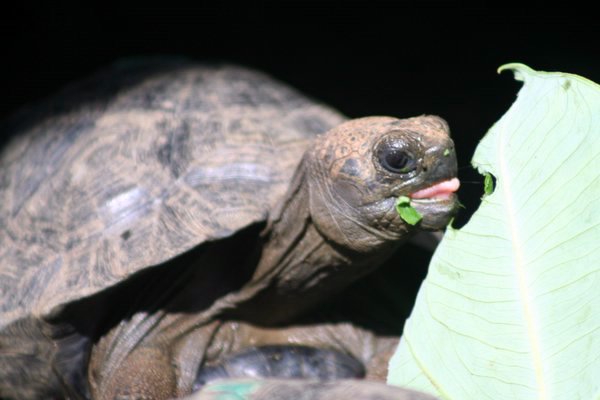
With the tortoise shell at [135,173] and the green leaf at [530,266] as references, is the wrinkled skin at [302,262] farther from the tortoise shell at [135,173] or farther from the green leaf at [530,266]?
the green leaf at [530,266]

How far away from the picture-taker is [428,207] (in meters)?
2.58

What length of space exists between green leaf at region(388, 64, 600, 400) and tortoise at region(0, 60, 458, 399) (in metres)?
0.30

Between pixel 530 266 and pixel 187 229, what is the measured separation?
1087 millimetres

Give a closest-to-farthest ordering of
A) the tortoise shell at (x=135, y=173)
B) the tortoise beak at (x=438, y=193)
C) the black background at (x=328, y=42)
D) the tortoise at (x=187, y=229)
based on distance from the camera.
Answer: the tortoise beak at (x=438, y=193) < the tortoise at (x=187, y=229) < the tortoise shell at (x=135, y=173) < the black background at (x=328, y=42)

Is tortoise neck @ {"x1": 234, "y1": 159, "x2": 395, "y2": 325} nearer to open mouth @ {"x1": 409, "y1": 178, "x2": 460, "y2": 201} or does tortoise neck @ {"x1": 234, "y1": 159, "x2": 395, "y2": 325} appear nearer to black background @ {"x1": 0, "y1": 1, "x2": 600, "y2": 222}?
open mouth @ {"x1": 409, "y1": 178, "x2": 460, "y2": 201}

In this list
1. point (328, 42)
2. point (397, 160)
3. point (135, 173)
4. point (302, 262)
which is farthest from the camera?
point (328, 42)

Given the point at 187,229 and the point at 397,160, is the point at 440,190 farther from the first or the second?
the point at 187,229

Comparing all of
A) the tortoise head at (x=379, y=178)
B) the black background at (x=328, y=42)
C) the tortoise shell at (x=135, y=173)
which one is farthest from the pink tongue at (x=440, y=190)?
the black background at (x=328, y=42)

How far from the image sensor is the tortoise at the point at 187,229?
2.68 m

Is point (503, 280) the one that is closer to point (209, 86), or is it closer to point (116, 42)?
point (209, 86)

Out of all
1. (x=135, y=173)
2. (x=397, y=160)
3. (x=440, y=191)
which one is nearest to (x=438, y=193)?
(x=440, y=191)

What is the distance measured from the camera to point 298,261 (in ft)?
9.53

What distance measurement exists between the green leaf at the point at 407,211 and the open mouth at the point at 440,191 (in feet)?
0.13

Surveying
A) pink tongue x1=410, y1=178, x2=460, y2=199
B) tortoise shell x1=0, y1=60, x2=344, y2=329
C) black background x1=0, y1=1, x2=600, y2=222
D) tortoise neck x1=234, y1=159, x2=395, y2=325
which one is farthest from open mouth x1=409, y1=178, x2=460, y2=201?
black background x1=0, y1=1, x2=600, y2=222
